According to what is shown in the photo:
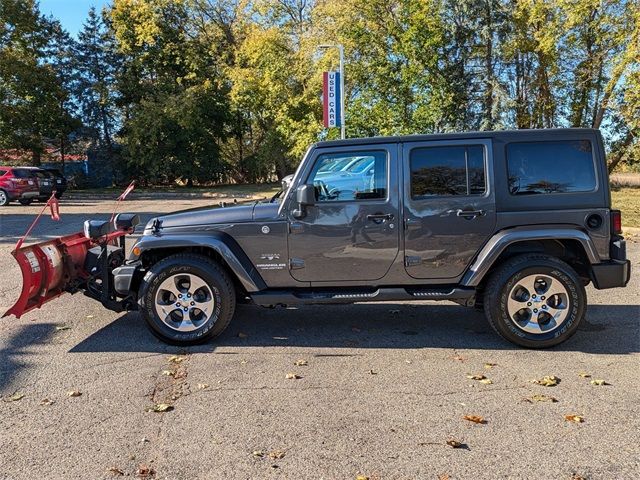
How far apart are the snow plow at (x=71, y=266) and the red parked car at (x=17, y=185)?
1795 centimetres

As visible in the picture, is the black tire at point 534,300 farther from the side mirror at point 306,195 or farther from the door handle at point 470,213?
the side mirror at point 306,195

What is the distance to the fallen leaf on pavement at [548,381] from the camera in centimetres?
416

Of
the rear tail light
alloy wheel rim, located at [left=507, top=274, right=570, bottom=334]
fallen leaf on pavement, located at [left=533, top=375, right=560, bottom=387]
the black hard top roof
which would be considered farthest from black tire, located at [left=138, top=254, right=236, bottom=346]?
the rear tail light

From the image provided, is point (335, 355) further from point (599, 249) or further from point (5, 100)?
point (5, 100)

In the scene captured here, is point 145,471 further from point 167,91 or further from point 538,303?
point 167,91

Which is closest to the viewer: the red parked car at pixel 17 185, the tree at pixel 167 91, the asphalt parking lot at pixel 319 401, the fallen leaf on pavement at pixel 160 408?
the asphalt parking lot at pixel 319 401

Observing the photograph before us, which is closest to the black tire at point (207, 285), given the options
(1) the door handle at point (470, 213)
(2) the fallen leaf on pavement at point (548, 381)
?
(1) the door handle at point (470, 213)

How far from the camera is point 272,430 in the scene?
11.5 ft

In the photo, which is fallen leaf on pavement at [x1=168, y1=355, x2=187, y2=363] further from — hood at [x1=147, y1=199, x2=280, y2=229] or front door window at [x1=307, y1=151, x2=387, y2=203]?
front door window at [x1=307, y1=151, x2=387, y2=203]

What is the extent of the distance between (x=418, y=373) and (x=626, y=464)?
1652 mm

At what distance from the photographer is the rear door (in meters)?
4.88

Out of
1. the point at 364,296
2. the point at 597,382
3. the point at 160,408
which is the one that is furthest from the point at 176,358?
the point at 597,382

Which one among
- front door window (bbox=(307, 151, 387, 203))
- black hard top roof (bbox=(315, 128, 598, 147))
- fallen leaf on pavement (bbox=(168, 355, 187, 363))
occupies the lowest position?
fallen leaf on pavement (bbox=(168, 355, 187, 363))

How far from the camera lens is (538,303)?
485 cm
